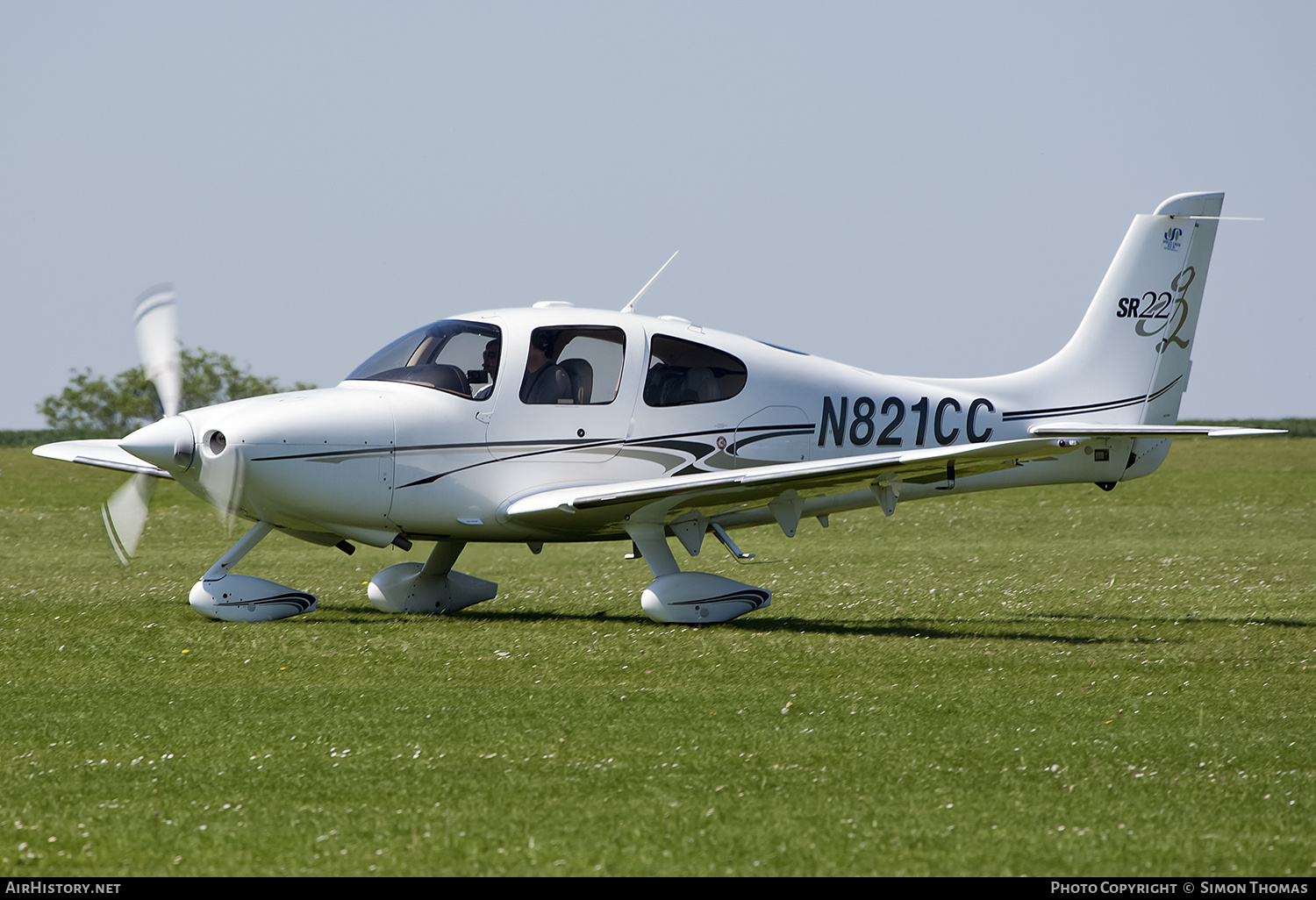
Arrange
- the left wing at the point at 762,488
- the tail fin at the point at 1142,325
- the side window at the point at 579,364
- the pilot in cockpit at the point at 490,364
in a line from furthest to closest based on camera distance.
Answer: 1. the tail fin at the point at 1142,325
2. the side window at the point at 579,364
3. the pilot in cockpit at the point at 490,364
4. the left wing at the point at 762,488

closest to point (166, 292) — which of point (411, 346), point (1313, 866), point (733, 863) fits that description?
point (411, 346)

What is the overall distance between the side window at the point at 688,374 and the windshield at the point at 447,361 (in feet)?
4.58

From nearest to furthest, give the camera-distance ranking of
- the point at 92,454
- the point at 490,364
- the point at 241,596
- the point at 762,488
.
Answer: the point at 762,488
the point at 241,596
the point at 490,364
the point at 92,454

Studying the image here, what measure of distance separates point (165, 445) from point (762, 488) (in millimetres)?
4741

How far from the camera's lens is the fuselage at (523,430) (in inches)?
428

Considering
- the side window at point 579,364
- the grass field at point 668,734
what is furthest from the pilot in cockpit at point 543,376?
the grass field at point 668,734

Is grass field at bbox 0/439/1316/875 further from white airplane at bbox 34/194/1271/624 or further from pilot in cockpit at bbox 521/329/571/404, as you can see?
pilot in cockpit at bbox 521/329/571/404

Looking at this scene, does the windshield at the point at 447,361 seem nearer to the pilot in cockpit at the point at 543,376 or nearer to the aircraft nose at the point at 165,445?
the pilot in cockpit at the point at 543,376

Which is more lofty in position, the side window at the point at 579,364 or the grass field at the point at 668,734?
the side window at the point at 579,364

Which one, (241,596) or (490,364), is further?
(490,364)

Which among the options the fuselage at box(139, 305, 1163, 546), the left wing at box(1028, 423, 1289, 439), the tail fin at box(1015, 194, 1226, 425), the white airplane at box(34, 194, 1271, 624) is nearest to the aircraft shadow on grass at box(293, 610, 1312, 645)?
the white airplane at box(34, 194, 1271, 624)

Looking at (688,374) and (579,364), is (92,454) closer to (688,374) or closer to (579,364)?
(579,364)

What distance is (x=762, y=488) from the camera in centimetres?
1101

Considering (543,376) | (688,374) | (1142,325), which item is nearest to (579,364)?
(543,376)
